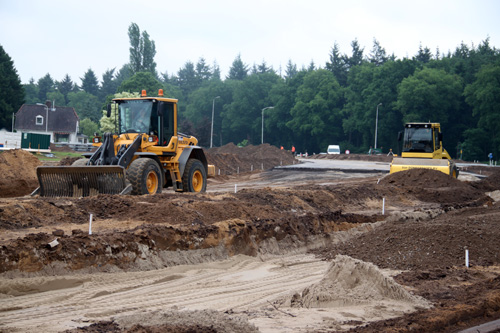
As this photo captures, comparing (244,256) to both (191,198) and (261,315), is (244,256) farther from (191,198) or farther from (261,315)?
(261,315)

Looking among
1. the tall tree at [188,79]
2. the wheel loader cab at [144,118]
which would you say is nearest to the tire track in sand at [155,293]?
the wheel loader cab at [144,118]

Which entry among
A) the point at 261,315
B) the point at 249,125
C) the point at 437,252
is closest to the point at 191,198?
the point at 437,252

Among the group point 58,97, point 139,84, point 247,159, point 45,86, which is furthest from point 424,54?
point 45,86

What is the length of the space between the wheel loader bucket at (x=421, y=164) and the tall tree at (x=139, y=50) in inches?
3278

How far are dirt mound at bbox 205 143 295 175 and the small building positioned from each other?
1357 inches

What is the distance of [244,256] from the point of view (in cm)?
1142

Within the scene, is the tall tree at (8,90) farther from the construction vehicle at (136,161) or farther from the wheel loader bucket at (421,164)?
the construction vehicle at (136,161)

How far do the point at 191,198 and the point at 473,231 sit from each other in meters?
6.78

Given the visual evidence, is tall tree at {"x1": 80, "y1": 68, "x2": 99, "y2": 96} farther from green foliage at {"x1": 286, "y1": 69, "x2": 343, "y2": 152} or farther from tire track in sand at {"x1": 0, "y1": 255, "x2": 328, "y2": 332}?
tire track in sand at {"x1": 0, "y1": 255, "x2": 328, "y2": 332}

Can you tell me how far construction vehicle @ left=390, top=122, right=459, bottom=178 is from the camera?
83.5 ft

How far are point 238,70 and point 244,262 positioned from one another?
128021 millimetres

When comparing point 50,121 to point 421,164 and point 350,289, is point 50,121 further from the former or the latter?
point 350,289

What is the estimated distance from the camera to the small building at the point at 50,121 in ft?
248

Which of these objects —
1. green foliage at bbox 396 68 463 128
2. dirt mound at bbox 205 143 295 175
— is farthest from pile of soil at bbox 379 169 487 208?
green foliage at bbox 396 68 463 128
